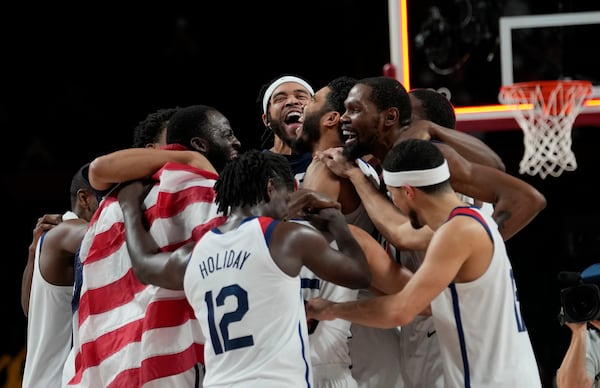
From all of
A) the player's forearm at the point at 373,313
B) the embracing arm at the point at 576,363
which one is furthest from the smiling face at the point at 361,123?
the embracing arm at the point at 576,363

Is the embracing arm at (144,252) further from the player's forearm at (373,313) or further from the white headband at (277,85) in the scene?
the white headband at (277,85)

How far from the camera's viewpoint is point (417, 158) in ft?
13.0

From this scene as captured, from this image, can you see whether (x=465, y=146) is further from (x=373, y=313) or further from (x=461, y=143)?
(x=373, y=313)

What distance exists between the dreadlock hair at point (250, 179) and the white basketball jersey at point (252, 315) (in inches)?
5.7

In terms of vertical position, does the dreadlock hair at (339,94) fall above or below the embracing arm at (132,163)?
above

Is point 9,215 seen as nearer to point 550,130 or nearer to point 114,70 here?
point 114,70

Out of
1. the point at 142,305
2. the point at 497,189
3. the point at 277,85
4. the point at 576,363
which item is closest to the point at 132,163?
the point at 142,305

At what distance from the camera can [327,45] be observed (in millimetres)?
11891

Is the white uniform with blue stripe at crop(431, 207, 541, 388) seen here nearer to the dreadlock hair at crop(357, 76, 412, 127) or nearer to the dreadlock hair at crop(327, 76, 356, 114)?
the dreadlock hair at crop(357, 76, 412, 127)

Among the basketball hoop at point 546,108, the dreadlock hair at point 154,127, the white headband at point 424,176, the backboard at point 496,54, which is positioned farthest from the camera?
the backboard at point 496,54

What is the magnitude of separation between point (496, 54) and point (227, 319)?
6038 millimetres

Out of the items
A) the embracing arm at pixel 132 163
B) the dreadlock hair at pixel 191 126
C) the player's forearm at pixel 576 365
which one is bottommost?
the player's forearm at pixel 576 365

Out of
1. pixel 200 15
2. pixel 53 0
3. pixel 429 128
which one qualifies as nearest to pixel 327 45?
pixel 200 15

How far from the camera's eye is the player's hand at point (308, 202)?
13.2 ft
